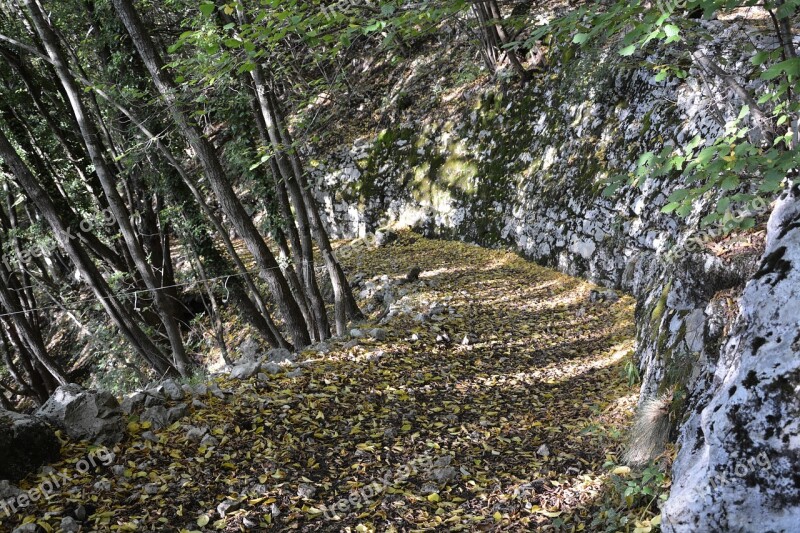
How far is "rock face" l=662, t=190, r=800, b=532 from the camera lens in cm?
204

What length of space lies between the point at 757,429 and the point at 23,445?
4.13m

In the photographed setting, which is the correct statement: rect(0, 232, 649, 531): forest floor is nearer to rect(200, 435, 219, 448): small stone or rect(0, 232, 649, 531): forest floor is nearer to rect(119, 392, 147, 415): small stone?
rect(200, 435, 219, 448): small stone

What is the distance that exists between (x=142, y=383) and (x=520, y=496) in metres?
8.12

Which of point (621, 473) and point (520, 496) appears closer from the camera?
point (621, 473)

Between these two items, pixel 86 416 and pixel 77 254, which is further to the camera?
pixel 77 254

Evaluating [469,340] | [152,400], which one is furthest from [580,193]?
[152,400]

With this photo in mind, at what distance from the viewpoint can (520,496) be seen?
11.5ft

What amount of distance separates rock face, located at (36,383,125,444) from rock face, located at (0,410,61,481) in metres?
0.14

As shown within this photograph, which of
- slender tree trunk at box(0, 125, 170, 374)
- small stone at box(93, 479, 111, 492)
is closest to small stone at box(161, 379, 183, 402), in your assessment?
small stone at box(93, 479, 111, 492)

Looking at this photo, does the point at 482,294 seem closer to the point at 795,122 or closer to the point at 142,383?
the point at 795,122

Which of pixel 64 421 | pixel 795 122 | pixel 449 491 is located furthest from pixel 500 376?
pixel 64 421

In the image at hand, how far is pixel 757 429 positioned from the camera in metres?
2.12

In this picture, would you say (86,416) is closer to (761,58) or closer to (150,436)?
(150,436)

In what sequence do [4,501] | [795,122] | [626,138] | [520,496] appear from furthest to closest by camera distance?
1. [626,138]
2. [520,496]
3. [4,501]
4. [795,122]
